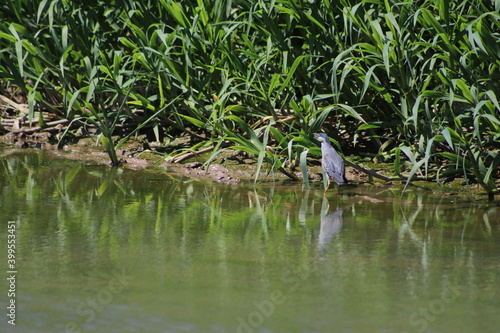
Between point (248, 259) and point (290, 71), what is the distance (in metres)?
1.92

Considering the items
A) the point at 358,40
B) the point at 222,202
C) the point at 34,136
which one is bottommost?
the point at 222,202

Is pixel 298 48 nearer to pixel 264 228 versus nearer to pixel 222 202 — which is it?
pixel 222 202

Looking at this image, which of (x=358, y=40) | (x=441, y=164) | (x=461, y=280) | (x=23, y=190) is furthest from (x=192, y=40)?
(x=461, y=280)

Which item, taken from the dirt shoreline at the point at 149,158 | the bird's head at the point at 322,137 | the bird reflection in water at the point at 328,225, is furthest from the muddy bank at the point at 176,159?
the bird reflection in water at the point at 328,225

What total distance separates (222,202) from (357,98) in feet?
4.04

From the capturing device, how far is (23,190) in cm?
460

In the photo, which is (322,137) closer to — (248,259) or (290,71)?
(290,71)

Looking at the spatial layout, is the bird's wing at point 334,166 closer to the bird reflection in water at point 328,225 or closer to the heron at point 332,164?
the heron at point 332,164

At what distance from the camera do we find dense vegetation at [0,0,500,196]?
4238 mm

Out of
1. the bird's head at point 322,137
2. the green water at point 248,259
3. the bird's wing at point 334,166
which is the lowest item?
the green water at point 248,259

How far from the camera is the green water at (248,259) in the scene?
244 centimetres

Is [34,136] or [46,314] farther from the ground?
[34,136]

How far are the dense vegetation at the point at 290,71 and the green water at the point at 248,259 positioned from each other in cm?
37

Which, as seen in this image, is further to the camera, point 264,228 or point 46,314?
point 264,228
